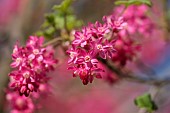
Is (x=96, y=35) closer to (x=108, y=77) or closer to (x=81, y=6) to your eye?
(x=108, y=77)

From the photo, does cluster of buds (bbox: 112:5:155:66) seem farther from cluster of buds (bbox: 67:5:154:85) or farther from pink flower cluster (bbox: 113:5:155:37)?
cluster of buds (bbox: 67:5:154:85)

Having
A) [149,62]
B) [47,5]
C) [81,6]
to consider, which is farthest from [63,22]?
[149,62]

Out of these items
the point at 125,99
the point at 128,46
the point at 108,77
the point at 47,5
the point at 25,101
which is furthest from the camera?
the point at 125,99

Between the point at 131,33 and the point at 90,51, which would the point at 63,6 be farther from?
the point at 90,51

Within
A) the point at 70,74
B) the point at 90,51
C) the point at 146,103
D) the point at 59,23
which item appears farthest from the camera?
the point at 70,74

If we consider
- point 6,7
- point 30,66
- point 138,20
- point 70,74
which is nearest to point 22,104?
point 30,66

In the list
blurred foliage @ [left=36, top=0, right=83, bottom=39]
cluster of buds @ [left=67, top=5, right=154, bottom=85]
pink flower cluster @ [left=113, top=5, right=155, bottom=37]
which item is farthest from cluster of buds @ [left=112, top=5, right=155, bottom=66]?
cluster of buds @ [left=67, top=5, right=154, bottom=85]
